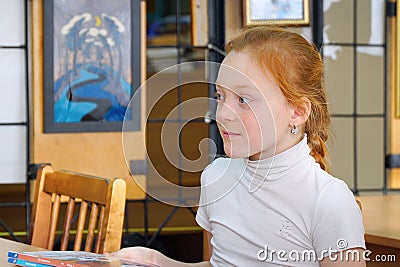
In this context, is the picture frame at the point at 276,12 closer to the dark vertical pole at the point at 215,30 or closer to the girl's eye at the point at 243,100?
the dark vertical pole at the point at 215,30

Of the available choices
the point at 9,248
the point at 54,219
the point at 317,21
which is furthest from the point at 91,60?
the point at 9,248

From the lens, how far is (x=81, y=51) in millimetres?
3963

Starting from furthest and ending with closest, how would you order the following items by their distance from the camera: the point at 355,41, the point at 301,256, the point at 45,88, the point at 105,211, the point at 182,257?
the point at 182,257
the point at 355,41
the point at 45,88
the point at 105,211
the point at 301,256

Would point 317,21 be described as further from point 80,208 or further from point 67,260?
point 67,260

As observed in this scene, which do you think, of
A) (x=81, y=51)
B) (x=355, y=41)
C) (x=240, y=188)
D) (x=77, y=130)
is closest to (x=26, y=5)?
(x=81, y=51)

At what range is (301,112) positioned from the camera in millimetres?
1354

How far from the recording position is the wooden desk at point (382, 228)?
203cm

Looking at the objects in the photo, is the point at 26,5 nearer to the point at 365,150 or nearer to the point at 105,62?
the point at 105,62

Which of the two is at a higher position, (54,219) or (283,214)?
(283,214)

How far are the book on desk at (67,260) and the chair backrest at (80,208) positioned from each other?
350 mm

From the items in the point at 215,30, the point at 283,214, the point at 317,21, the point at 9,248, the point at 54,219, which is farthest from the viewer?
the point at 317,21

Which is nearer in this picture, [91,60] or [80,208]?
[80,208]

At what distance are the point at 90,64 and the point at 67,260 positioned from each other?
111 inches

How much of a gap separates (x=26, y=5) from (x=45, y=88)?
0.43 metres
